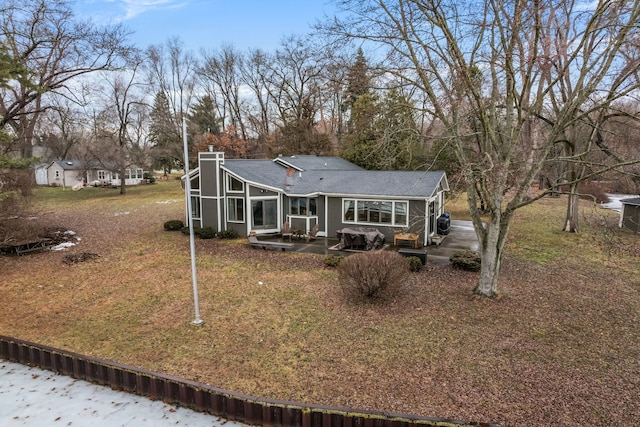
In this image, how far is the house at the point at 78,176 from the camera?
155 ft

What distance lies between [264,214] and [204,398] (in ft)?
46.2

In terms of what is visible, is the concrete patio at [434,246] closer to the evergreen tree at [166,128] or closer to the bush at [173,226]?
the bush at [173,226]

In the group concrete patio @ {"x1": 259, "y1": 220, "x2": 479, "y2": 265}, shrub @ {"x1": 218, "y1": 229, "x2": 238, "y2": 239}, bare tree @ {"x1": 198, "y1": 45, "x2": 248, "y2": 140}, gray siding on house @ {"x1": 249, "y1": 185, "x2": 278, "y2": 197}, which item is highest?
bare tree @ {"x1": 198, "y1": 45, "x2": 248, "y2": 140}

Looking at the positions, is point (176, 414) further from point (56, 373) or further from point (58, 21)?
point (58, 21)

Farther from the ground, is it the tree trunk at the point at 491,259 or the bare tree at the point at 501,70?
the bare tree at the point at 501,70

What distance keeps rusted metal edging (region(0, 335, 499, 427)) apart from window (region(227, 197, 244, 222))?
12.3 metres

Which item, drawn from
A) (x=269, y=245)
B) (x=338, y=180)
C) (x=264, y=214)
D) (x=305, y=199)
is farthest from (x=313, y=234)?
(x=338, y=180)

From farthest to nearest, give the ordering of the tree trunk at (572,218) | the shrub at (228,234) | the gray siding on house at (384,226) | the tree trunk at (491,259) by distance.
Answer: the tree trunk at (572,218) < the shrub at (228,234) < the gray siding on house at (384,226) < the tree trunk at (491,259)

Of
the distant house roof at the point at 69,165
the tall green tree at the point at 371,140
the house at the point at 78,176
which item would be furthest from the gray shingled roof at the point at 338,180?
the distant house roof at the point at 69,165

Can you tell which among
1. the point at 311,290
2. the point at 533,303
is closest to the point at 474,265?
the point at 533,303

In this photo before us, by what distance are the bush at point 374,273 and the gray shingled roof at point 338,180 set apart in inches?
269

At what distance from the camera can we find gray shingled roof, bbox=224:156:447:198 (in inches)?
691

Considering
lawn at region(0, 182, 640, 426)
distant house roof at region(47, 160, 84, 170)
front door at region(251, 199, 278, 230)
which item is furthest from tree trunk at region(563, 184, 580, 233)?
distant house roof at region(47, 160, 84, 170)

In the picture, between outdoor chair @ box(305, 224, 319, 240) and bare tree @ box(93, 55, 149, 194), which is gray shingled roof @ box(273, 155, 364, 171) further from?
bare tree @ box(93, 55, 149, 194)
